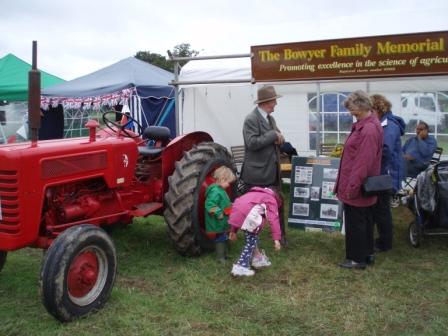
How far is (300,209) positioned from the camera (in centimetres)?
599

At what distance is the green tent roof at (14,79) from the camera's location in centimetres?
1355

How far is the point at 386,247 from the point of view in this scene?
199 inches

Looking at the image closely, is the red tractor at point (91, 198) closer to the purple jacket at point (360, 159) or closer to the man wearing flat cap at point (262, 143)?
the man wearing flat cap at point (262, 143)

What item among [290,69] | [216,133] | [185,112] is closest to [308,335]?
[290,69]

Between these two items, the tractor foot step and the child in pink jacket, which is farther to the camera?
the tractor foot step

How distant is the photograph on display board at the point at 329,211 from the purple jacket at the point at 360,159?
4.22ft

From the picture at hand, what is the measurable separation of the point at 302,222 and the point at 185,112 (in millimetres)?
3626

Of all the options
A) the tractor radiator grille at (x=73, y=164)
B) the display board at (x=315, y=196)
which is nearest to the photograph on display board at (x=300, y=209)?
the display board at (x=315, y=196)

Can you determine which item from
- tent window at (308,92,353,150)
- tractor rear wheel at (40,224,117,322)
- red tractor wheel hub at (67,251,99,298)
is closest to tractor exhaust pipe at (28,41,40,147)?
tractor rear wheel at (40,224,117,322)

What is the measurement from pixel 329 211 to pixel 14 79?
1155 centimetres

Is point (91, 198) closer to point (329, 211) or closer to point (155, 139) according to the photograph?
point (155, 139)

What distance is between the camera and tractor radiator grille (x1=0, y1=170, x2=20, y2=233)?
3.32 metres

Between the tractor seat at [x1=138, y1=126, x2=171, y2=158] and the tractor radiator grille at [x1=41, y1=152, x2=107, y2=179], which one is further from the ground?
the tractor seat at [x1=138, y1=126, x2=171, y2=158]

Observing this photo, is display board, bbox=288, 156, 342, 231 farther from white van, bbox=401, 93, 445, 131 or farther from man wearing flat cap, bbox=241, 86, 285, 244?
white van, bbox=401, 93, 445, 131
